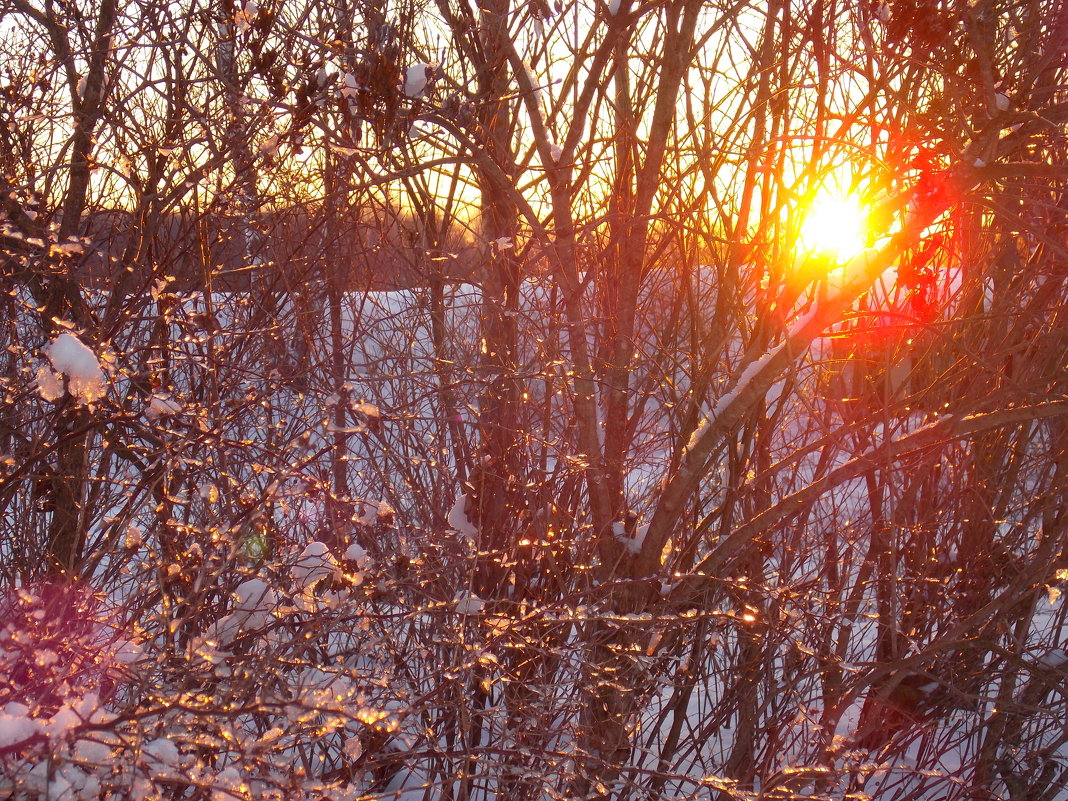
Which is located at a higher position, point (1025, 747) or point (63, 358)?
point (63, 358)

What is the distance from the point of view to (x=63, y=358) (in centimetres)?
183

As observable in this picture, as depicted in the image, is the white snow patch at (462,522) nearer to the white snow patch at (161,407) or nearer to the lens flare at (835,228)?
the white snow patch at (161,407)

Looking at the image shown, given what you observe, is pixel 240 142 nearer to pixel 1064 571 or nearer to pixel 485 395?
pixel 485 395

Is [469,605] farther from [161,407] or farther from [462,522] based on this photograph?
[161,407]

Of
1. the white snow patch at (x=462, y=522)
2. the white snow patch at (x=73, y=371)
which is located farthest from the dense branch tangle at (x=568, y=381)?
the white snow patch at (x=73, y=371)

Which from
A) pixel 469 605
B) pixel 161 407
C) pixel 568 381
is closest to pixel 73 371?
pixel 161 407

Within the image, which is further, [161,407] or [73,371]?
[161,407]

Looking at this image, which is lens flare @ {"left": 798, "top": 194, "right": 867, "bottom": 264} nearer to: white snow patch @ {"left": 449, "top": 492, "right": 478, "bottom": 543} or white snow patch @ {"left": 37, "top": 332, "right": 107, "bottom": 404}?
white snow patch @ {"left": 449, "top": 492, "right": 478, "bottom": 543}

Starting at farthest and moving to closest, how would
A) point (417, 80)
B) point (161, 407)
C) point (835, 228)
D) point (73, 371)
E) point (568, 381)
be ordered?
point (568, 381), point (835, 228), point (417, 80), point (161, 407), point (73, 371)

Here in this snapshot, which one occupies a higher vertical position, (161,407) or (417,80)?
(417,80)

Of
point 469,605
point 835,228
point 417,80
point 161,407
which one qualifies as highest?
point 417,80

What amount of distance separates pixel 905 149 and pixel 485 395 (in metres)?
1.71

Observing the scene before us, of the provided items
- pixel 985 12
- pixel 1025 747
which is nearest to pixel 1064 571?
pixel 1025 747

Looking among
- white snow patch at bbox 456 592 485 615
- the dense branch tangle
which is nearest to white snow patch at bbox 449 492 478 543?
the dense branch tangle
